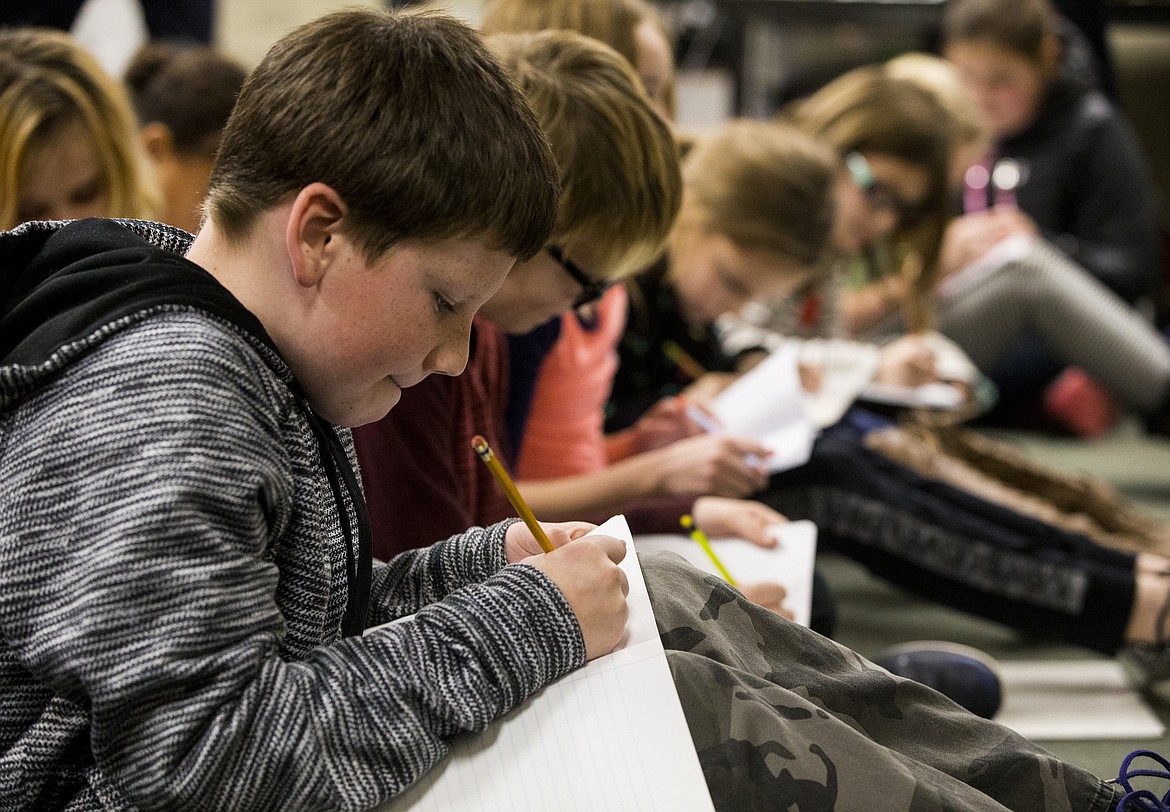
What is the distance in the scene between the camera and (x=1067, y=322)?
267cm

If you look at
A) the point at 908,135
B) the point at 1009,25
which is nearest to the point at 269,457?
the point at 908,135

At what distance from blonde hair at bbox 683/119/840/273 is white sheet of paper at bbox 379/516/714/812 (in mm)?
1198

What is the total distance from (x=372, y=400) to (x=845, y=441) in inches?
42.7

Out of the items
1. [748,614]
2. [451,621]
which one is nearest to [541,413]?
[748,614]

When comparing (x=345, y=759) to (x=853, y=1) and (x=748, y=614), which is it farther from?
(x=853, y=1)

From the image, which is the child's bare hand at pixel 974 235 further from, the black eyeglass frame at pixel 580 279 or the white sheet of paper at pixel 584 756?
the white sheet of paper at pixel 584 756

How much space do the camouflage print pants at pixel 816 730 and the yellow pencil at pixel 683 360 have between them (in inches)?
44.1

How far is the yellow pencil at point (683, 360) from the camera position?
194 cm

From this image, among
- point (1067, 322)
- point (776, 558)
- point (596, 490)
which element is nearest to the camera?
point (776, 558)

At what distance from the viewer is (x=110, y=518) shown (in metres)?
0.61

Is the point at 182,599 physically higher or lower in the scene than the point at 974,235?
higher

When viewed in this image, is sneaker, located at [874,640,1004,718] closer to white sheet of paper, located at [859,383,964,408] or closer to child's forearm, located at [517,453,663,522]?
child's forearm, located at [517,453,663,522]

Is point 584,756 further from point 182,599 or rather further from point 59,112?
point 59,112

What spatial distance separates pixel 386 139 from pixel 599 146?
471 millimetres
